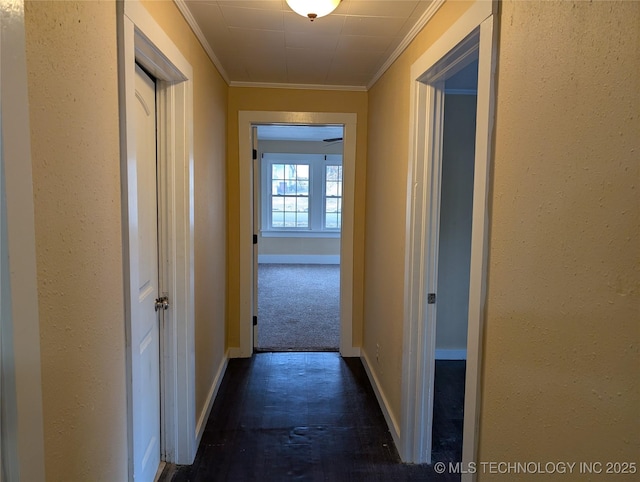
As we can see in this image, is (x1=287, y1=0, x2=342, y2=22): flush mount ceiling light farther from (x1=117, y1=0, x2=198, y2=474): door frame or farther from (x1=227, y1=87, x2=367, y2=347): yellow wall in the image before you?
(x1=227, y1=87, x2=367, y2=347): yellow wall

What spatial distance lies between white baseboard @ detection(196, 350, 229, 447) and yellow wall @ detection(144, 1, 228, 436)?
5cm

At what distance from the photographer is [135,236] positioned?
134cm

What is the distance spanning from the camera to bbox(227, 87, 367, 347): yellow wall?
3410 mm

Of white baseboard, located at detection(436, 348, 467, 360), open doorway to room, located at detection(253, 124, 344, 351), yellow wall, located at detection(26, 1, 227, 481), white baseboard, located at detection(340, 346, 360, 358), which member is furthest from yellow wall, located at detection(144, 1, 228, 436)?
open doorway to room, located at detection(253, 124, 344, 351)

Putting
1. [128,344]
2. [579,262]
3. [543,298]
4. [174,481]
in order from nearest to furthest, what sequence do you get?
[579,262] → [543,298] → [128,344] → [174,481]

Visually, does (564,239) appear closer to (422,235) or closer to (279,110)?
(422,235)

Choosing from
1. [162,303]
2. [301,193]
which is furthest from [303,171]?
[162,303]

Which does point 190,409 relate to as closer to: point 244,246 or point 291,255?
point 244,246

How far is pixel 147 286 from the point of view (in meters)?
1.85

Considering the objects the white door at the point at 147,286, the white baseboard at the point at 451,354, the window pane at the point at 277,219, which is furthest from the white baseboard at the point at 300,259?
the white door at the point at 147,286

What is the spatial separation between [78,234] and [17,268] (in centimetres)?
29

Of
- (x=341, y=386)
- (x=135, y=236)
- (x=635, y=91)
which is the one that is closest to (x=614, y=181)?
(x=635, y=91)

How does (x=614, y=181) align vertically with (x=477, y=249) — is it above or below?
above

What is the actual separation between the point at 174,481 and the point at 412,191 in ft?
6.19
